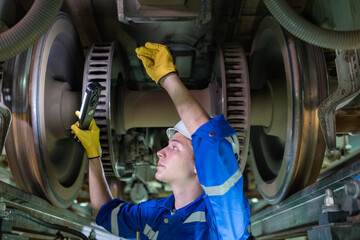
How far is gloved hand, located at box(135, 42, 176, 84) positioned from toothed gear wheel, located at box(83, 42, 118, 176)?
609 millimetres

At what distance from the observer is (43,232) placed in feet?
6.31

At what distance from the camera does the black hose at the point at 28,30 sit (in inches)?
42.8

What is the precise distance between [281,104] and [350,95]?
26.7 inches

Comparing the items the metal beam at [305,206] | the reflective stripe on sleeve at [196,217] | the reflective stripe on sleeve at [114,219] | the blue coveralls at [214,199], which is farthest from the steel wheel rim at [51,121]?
the metal beam at [305,206]

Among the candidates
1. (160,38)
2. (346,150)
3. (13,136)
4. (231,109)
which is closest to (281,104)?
(231,109)

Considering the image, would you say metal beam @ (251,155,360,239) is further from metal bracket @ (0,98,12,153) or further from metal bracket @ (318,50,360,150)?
metal bracket @ (0,98,12,153)

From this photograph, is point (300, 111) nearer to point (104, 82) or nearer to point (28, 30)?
point (104, 82)

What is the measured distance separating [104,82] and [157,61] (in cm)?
74

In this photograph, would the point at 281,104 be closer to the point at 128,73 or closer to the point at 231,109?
the point at 231,109

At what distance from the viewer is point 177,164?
1367 mm

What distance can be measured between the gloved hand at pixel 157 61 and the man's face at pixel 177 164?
0.28 metres

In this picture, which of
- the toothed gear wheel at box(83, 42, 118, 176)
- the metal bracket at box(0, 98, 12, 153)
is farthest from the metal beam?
the metal bracket at box(0, 98, 12, 153)

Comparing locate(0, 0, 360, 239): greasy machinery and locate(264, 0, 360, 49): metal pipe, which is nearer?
locate(264, 0, 360, 49): metal pipe

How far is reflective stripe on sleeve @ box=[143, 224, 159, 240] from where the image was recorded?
1395mm
